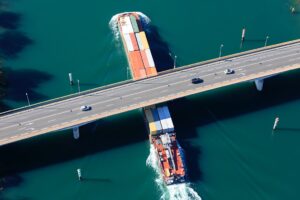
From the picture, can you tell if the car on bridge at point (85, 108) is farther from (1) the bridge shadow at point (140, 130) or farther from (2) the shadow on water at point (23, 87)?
(2) the shadow on water at point (23, 87)

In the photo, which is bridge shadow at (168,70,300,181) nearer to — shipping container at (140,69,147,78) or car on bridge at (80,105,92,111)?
shipping container at (140,69,147,78)

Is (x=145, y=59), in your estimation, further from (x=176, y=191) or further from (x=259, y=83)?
(x=176, y=191)

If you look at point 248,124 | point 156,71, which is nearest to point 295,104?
point 248,124

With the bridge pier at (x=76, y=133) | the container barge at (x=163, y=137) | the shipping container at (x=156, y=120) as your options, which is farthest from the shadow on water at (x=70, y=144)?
the shipping container at (x=156, y=120)

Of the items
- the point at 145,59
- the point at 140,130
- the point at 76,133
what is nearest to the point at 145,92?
the point at 140,130

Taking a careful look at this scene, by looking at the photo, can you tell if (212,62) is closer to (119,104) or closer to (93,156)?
(119,104)

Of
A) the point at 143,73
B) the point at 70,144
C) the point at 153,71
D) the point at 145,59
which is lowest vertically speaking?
the point at 70,144
